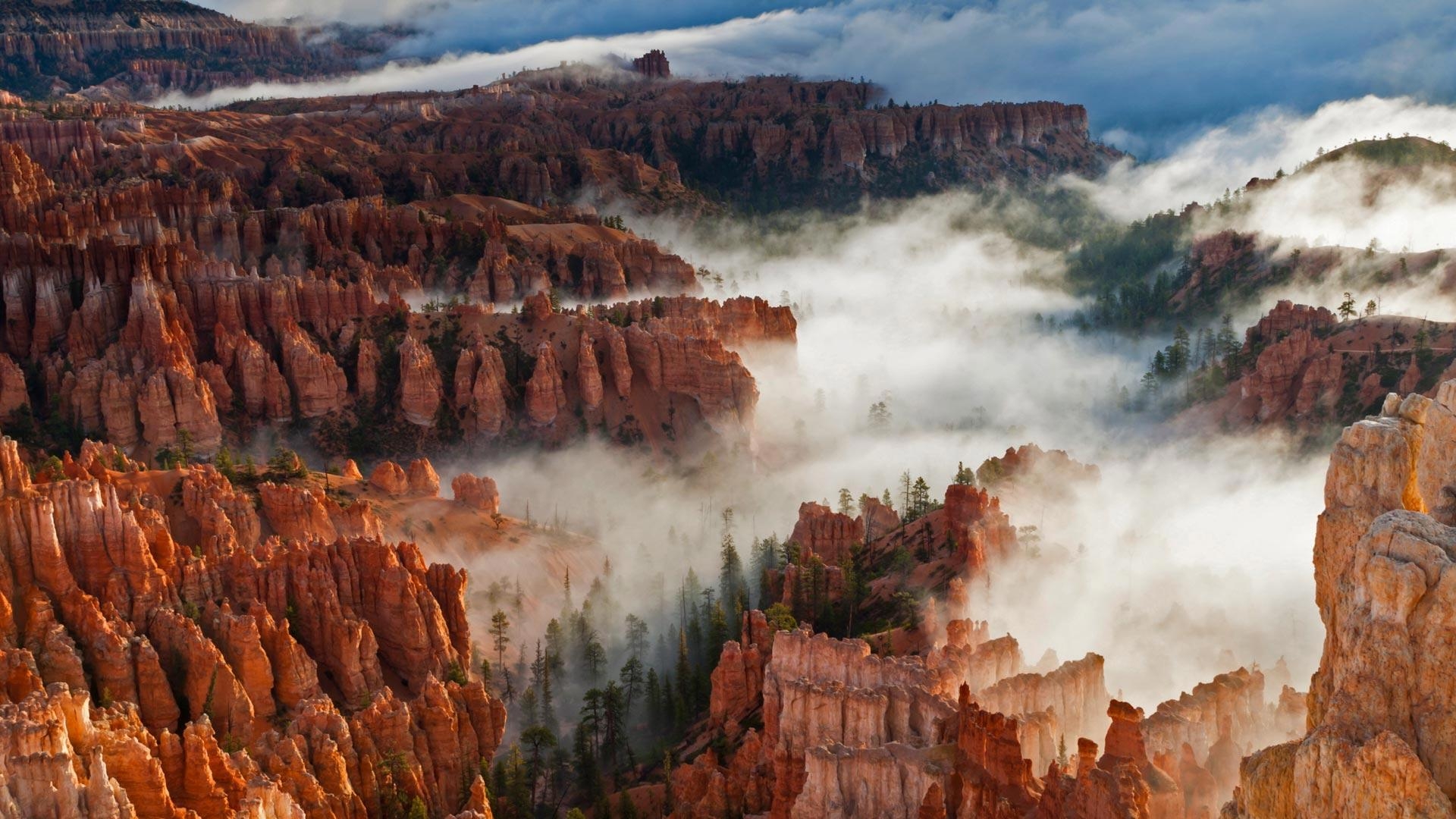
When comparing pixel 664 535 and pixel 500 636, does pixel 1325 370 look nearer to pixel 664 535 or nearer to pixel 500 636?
pixel 664 535

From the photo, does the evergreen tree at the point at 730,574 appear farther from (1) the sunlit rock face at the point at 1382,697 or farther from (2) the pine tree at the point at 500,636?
(1) the sunlit rock face at the point at 1382,697

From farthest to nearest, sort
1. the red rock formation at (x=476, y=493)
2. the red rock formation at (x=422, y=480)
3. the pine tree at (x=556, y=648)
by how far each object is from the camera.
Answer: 1. the red rock formation at (x=476, y=493)
2. the red rock formation at (x=422, y=480)
3. the pine tree at (x=556, y=648)

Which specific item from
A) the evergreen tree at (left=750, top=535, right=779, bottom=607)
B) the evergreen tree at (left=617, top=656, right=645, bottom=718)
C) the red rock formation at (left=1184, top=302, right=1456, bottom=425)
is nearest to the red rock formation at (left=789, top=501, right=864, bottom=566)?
the evergreen tree at (left=750, top=535, right=779, bottom=607)

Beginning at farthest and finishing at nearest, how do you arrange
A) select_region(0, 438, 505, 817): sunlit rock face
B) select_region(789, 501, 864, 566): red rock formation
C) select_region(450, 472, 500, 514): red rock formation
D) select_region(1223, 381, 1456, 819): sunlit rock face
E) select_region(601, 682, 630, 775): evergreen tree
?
1. select_region(450, 472, 500, 514): red rock formation
2. select_region(789, 501, 864, 566): red rock formation
3. select_region(601, 682, 630, 775): evergreen tree
4. select_region(0, 438, 505, 817): sunlit rock face
5. select_region(1223, 381, 1456, 819): sunlit rock face

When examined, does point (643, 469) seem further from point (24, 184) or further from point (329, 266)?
point (24, 184)

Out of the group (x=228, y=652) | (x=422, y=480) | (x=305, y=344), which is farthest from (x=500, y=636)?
(x=305, y=344)

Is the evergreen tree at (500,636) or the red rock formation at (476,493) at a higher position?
the red rock formation at (476,493)

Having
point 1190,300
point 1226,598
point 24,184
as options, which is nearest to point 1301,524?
point 1226,598

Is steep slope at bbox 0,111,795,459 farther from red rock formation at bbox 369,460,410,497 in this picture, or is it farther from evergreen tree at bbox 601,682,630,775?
evergreen tree at bbox 601,682,630,775

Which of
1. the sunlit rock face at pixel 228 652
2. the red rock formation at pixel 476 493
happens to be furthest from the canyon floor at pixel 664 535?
the red rock formation at pixel 476 493

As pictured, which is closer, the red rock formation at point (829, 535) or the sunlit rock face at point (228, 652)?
the sunlit rock face at point (228, 652)
